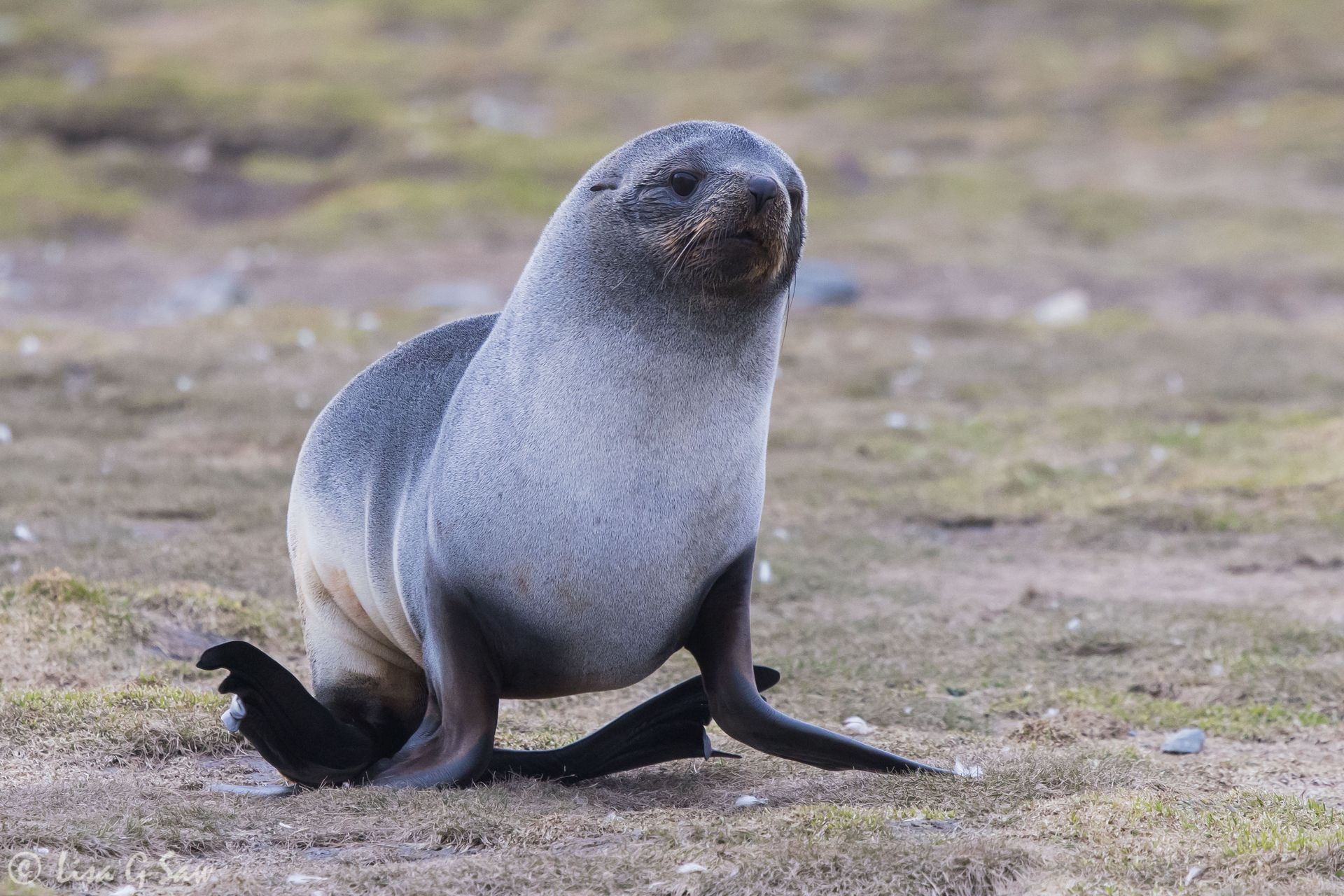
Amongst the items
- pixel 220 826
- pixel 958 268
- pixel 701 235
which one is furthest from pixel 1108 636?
pixel 958 268

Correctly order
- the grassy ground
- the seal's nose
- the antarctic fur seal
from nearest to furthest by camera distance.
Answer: the grassy ground → the seal's nose → the antarctic fur seal

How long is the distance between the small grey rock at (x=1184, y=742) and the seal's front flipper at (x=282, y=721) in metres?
2.57

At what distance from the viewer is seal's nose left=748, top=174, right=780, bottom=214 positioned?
13.9 ft

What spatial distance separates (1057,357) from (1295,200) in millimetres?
10998

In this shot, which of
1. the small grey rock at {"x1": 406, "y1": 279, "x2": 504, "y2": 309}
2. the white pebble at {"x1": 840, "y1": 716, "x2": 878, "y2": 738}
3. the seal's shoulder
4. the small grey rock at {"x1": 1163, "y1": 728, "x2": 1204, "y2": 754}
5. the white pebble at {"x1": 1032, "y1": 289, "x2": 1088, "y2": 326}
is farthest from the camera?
Result: the white pebble at {"x1": 1032, "y1": 289, "x2": 1088, "y2": 326}

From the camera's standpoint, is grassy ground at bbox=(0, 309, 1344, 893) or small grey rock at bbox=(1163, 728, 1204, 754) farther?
small grey rock at bbox=(1163, 728, 1204, 754)

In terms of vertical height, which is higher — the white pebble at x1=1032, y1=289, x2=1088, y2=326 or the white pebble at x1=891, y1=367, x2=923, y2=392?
the white pebble at x1=891, y1=367, x2=923, y2=392

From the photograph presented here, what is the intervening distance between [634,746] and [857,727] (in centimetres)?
109

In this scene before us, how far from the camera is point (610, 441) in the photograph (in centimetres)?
439

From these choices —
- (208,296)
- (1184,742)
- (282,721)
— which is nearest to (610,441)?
(282,721)

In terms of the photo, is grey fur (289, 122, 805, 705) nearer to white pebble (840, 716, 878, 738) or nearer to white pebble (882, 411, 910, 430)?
white pebble (840, 716, 878, 738)

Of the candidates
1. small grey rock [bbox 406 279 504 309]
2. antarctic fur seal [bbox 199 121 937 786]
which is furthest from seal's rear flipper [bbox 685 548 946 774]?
small grey rock [bbox 406 279 504 309]

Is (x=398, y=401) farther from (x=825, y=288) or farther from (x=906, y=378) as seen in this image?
(x=825, y=288)

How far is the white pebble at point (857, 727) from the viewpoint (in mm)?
5352
